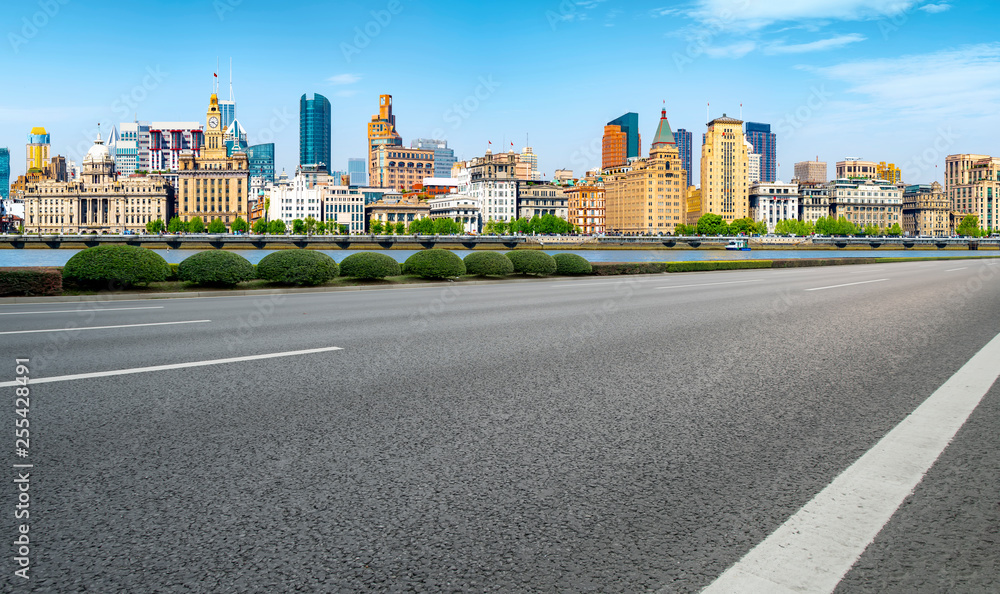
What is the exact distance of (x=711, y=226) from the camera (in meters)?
196

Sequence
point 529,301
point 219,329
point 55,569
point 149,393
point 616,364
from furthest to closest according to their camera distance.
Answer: point 529,301, point 219,329, point 616,364, point 149,393, point 55,569

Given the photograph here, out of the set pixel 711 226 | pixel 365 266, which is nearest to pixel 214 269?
pixel 365 266

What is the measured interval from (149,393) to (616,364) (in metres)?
4.57

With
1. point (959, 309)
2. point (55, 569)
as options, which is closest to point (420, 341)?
point (55, 569)

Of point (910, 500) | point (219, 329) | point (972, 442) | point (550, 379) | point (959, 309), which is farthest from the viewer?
point (959, 309)

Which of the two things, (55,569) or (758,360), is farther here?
(758,360)

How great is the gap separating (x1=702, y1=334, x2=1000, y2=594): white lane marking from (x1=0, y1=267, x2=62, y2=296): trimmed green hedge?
59.9 ft

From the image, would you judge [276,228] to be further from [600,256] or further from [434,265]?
[434,265]

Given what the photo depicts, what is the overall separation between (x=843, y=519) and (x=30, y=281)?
61.2 ft

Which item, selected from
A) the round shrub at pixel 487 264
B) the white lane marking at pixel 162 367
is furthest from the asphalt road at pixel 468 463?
the round shrub at pixel 487 264

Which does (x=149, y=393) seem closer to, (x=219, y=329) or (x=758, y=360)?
(x=219, y=329)

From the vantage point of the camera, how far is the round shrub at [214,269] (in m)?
19.5

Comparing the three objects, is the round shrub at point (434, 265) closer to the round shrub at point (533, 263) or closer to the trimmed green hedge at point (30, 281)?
the round shrub at point (533, 263)

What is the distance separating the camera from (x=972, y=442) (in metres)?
4.59
